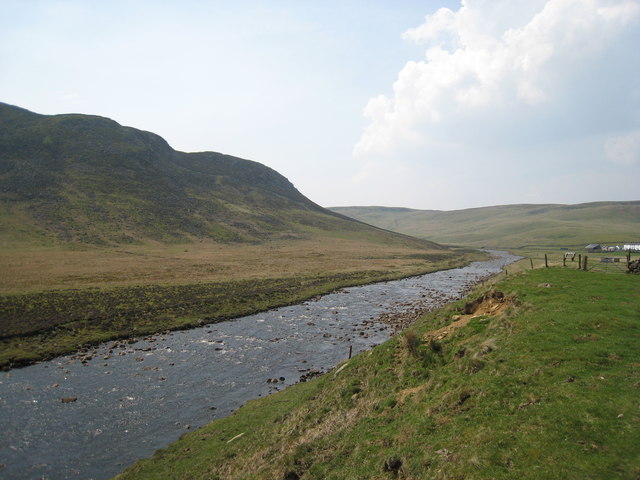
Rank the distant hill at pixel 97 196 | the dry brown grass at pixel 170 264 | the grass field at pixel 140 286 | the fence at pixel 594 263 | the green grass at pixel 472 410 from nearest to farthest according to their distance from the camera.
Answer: the green grass at pixel 472 410 → the fence at pixel 594 263 → the grass field at pixel 140 286 → the dry brown grass at pixel 170 264 → the distant hill at pixel 97 196

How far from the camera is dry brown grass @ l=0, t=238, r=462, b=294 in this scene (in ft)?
219

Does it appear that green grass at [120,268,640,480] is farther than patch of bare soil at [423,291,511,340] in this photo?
No

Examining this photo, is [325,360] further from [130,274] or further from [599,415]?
[130,274]

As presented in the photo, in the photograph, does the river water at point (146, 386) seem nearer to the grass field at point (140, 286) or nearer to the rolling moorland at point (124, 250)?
the grass field at point (140, 286)

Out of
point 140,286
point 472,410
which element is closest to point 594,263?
point 472,410

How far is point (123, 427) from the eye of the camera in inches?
938

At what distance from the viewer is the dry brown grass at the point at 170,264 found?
219 ft

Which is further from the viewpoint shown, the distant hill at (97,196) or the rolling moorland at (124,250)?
the distant hill at (97,196)

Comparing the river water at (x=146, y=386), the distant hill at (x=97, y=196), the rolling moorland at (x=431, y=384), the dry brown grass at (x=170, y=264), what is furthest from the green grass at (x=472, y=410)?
the distant hill at (x=97, y=196)

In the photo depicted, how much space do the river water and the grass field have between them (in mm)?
4788

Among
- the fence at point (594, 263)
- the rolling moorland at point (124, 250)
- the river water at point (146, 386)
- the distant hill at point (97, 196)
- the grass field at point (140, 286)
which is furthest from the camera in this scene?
the distant hill at point (97, 196)

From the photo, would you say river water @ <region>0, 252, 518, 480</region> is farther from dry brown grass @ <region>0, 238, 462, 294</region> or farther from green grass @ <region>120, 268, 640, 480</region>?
dry brown grass @ <region>0, 238, 462, 294</region>

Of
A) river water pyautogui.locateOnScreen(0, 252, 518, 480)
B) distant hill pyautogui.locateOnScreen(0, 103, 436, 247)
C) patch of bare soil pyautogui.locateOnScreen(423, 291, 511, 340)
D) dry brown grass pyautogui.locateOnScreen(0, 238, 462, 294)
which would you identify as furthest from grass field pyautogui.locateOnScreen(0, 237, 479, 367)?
patch of bare soil pyautogui.locateOnScreen(423, 291, 511, 340)

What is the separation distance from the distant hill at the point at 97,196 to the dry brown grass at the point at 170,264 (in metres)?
12.9
